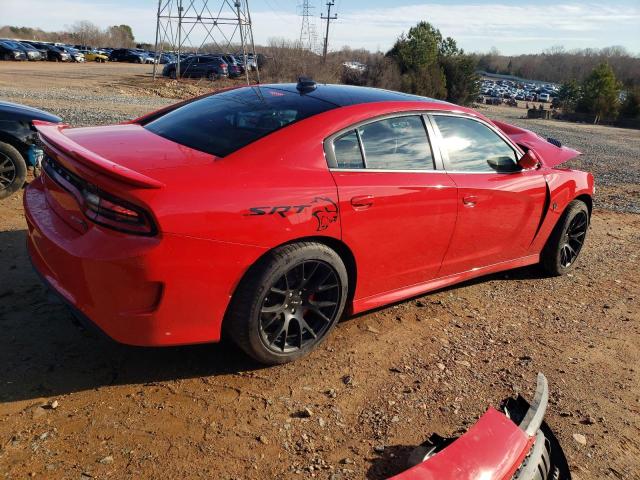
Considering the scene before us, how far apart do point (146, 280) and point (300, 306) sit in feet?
3.10

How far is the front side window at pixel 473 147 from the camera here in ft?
12.3

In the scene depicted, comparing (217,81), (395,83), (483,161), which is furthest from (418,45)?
(483,161)

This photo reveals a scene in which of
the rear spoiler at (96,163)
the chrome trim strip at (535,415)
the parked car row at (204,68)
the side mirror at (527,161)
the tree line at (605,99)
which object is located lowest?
the chrome trim strip at (535,415)

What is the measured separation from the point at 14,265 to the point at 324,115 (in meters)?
2.69

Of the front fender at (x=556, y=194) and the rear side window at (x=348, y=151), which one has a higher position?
Result: the rear side window at (x=348, y=151)

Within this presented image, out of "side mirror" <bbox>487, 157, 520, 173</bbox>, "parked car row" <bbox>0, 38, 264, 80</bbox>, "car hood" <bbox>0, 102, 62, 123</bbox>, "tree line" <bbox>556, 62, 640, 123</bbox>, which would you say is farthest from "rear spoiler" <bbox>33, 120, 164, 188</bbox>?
"tree line" <bbox>556, 62, 640, 123</bbox>

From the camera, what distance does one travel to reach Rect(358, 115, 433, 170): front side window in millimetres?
3301

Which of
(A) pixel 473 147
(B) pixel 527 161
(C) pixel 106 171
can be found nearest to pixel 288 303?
(C) pixel 106 171

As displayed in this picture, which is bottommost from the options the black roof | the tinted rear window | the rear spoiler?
the rear spoiler

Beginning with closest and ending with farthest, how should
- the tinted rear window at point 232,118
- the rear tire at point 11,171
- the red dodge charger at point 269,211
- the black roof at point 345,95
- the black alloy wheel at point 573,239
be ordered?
the red dodge charger at point 269,211, the tinted rear window at point 232,118, the black roof at point 345,95, the black alloy wheel at point 573,239, the rear tire at point 11,171

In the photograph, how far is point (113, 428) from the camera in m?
2.47

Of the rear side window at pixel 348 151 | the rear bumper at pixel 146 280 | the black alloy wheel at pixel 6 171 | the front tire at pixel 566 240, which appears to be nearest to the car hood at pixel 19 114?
the black alloy wheel at pixel 6 171

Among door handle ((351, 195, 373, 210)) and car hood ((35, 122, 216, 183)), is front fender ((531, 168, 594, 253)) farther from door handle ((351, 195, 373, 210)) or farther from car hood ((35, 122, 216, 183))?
car hood ((35, 122, 216, 183))

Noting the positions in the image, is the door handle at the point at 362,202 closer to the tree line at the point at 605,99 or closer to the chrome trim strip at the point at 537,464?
the chrome trim strip at the point at 537,464
